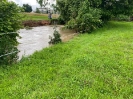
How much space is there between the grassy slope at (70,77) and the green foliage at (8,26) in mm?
316

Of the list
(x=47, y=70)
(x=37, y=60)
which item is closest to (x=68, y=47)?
(x=37, y=60)

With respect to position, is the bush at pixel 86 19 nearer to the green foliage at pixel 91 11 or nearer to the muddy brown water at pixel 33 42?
the green foliage at pixel 91 11

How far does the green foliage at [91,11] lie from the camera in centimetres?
956

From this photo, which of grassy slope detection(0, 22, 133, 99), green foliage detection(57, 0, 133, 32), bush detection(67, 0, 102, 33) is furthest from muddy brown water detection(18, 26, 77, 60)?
grassy slope detection(0, 22, 133, 99)

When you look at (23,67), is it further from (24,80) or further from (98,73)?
(98,73)

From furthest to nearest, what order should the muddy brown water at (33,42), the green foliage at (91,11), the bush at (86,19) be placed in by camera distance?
the green foliage at (91,11) < the bush at (86,19) < the muddy brown water at (33,42)

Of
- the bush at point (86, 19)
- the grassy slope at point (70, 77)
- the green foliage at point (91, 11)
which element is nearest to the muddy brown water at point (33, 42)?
the bush at point (86, 19)

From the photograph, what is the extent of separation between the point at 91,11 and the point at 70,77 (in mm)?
6979

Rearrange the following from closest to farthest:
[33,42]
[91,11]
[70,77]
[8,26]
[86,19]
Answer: [70,77]
[8,26]
[33,42]
[86,19]
[91,11]

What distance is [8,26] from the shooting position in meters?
4.54

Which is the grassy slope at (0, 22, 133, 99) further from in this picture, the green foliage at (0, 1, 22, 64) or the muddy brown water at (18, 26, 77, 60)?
the muddy brown water at (18, 26, 77, 60)

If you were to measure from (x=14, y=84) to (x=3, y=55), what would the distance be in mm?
1072

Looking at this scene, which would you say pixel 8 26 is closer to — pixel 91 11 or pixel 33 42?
pixel 33 42

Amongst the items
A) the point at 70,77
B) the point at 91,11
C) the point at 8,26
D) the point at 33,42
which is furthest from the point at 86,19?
the point at 70,77
